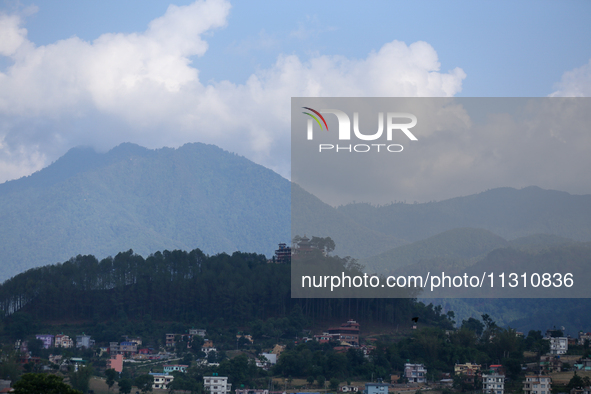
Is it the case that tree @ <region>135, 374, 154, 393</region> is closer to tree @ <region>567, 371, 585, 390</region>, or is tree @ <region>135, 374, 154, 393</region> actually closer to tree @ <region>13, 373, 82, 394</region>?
tree @ <region>13, 373, 82, 394</region>

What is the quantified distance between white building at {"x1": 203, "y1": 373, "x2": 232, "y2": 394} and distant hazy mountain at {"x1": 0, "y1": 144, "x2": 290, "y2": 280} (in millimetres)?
39464

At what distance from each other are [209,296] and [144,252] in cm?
3250

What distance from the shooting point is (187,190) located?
263ft

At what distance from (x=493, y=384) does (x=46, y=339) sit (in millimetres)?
15359

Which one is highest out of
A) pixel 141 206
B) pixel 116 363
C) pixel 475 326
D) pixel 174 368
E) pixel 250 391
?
pixel 141 206

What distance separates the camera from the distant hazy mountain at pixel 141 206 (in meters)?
63.0

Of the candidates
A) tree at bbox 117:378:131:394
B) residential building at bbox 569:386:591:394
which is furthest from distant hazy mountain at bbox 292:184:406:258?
tree at bbox 117:378:131:394

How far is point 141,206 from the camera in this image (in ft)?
245

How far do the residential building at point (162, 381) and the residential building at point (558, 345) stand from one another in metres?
13.1


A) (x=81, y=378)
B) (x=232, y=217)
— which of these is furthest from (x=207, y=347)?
(x=232, y=217)

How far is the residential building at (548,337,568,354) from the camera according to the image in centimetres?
2577

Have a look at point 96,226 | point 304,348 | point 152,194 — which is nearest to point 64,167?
point 152,194

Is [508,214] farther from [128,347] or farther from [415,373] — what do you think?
[128,347]

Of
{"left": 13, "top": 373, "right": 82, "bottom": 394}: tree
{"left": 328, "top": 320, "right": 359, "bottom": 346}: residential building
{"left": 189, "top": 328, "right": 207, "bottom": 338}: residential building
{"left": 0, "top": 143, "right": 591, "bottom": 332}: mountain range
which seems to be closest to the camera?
{"left": 13, "top": 373, "right": 82, "bottom": 394}: tree
